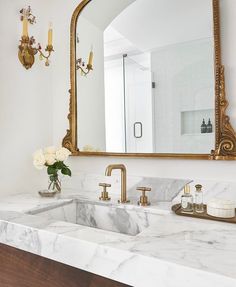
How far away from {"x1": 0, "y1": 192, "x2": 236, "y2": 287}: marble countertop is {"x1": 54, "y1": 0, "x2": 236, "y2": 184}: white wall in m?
0.29

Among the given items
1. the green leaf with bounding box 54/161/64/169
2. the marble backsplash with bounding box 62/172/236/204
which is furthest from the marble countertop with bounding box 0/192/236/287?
the green leaf with bounding box 54/161/64/169

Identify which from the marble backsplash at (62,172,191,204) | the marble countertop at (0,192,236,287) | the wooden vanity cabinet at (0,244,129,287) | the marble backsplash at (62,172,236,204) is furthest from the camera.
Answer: the marble backsplash at (62,172,191,204)

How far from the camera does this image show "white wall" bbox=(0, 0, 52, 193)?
4.60 feet

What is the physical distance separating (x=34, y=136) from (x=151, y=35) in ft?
2.88

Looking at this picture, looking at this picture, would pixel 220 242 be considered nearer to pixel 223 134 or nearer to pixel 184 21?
pixel 223 134

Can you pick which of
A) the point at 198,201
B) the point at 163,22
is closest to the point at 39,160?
the point at 198,201

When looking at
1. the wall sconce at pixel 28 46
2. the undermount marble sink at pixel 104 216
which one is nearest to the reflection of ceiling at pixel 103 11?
the wall sconce at pixel 28 46

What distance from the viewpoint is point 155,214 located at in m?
1.10

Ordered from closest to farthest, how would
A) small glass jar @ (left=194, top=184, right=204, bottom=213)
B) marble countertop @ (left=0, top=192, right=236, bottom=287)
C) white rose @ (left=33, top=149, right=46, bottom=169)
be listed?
marble countertop @ (left=0, top=192, right=236, bottom=287) < small glass jar @ (left=194, top=184, right=204, bottom=213) < white rose @ (left=33, top=149, right=46, bottom=169)

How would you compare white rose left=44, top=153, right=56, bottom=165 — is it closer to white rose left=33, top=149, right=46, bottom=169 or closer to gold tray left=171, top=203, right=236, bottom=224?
white rose left=33, top=149, right=46, bottom=169

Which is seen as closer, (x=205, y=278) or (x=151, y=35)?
(x=205, y=278)

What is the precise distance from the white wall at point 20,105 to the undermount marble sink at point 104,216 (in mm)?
363

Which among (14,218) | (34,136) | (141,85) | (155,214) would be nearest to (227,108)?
(141,85)

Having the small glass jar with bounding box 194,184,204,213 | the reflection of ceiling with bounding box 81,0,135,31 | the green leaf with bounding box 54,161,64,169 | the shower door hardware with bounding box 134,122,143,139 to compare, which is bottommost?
the small glass jar with bounding box 194,184,204,213
